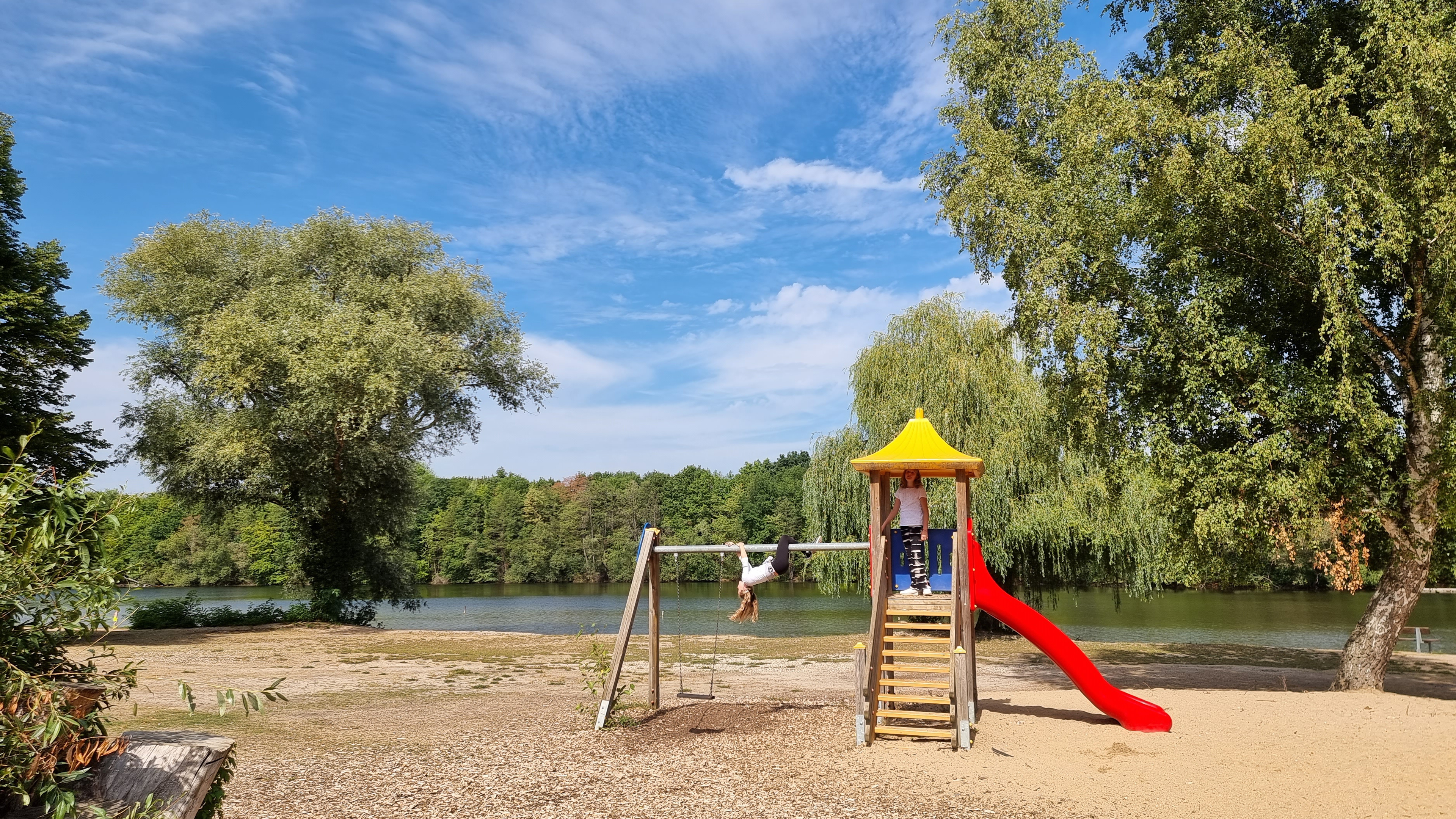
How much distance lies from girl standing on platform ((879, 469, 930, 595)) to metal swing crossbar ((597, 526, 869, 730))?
47 cm

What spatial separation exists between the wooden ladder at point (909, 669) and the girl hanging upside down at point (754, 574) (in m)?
1.17

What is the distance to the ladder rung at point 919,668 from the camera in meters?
9.14

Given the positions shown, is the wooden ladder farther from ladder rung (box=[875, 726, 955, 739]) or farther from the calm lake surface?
the calm lake surface

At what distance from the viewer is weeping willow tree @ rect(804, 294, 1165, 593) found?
60.9 feet

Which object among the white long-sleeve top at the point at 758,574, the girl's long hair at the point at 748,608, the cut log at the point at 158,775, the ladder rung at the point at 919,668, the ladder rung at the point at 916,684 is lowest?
the ladder rung at the point at 916,684

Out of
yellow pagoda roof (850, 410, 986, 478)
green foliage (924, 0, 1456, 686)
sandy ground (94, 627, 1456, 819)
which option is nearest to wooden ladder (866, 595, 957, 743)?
sandy ground (94, 627, 1456, 819)

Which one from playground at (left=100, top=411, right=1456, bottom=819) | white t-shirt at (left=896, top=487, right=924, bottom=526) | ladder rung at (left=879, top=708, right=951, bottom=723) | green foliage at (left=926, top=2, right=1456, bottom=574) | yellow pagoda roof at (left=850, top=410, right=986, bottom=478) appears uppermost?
green foliage at (left=926, top=2, right=1456, bottom=574)

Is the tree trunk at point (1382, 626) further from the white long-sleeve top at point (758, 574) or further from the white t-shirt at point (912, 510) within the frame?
the white long-sleeve top at point (758, 574)

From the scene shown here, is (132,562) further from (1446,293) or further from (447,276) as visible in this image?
(447,276)

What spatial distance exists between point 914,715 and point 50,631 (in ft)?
23.8

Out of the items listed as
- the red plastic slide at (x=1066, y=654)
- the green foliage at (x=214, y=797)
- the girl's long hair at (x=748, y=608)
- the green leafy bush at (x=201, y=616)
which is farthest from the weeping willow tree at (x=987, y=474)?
the green foliage at (x=214, y=797)

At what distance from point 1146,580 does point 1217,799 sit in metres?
13.4

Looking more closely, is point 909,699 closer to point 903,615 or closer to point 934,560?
point 903,615

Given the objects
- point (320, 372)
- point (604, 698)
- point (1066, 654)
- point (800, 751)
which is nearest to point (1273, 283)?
point (1066, 654)
